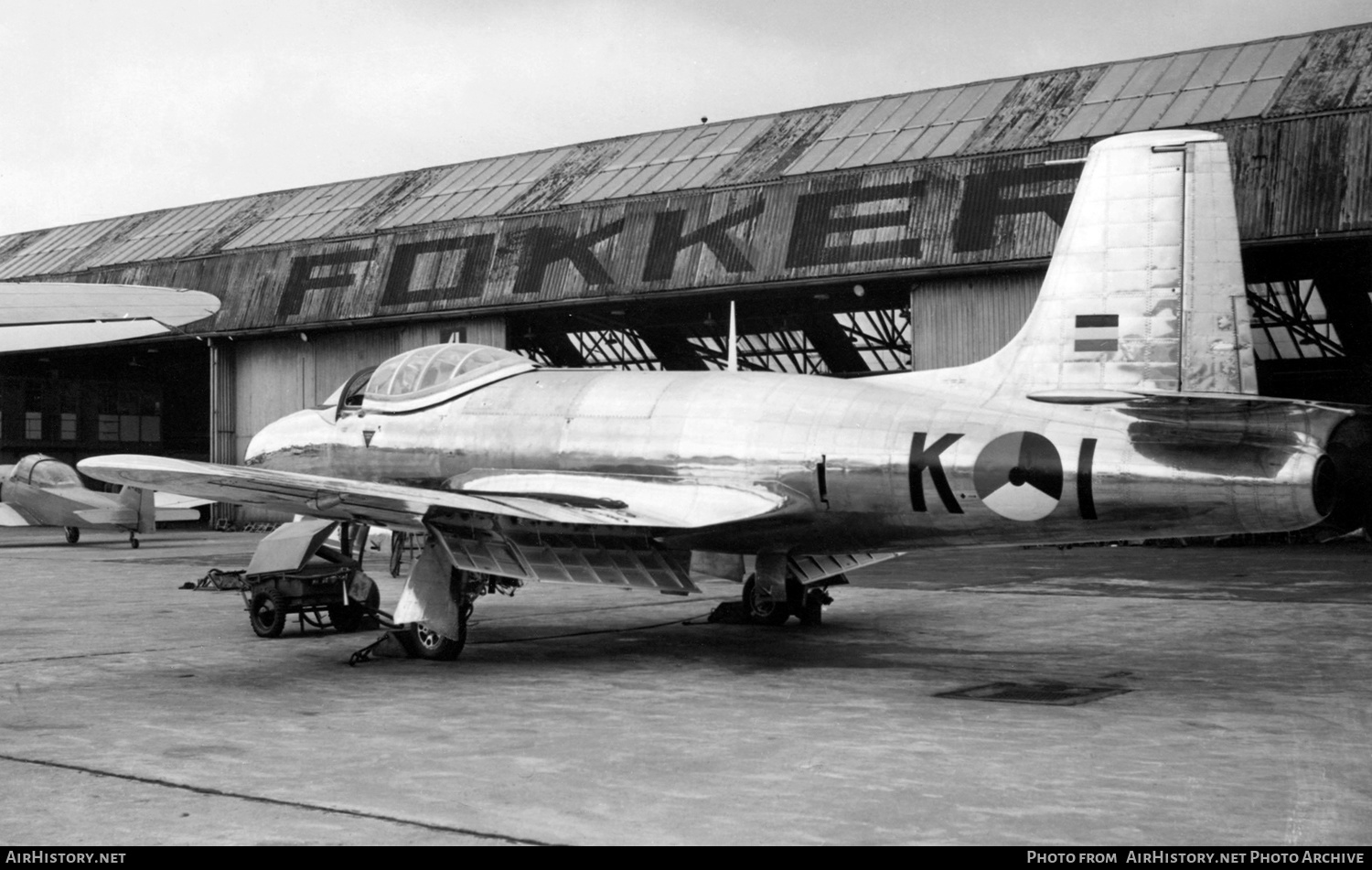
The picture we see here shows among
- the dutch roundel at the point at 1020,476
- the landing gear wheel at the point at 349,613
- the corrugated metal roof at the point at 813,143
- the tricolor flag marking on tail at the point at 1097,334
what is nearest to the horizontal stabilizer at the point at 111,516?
the corrugated metal roof at the point at 813,143

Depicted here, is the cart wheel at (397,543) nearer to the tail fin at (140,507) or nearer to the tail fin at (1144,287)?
the tail fin at (1144,287)

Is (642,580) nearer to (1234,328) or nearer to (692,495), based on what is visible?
(692,495)

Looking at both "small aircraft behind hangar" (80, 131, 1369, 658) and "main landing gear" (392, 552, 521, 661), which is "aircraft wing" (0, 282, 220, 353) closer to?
"small aircraft behind hangar" (80, 131, 1369, 658)

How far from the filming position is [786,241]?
33719 mm

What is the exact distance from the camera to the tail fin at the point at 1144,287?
11.3m

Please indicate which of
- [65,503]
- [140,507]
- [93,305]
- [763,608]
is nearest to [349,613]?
[93,305]

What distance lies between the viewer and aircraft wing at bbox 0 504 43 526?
1424 inches

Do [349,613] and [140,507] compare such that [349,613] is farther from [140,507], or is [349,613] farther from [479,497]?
[140,507]

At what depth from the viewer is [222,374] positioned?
148 feet

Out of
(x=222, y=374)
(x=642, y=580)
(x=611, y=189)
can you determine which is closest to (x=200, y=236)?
(x=222, y=374)

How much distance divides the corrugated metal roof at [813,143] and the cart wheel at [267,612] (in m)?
→ 23.1

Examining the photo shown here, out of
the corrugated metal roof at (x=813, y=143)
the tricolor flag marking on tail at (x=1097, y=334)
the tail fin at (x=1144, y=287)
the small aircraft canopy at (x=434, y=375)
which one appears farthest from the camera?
the corrugated metal roof at (x=813, y=143)

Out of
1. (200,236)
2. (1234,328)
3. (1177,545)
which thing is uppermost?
(200,236)

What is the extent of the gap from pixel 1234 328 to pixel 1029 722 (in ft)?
14.4
